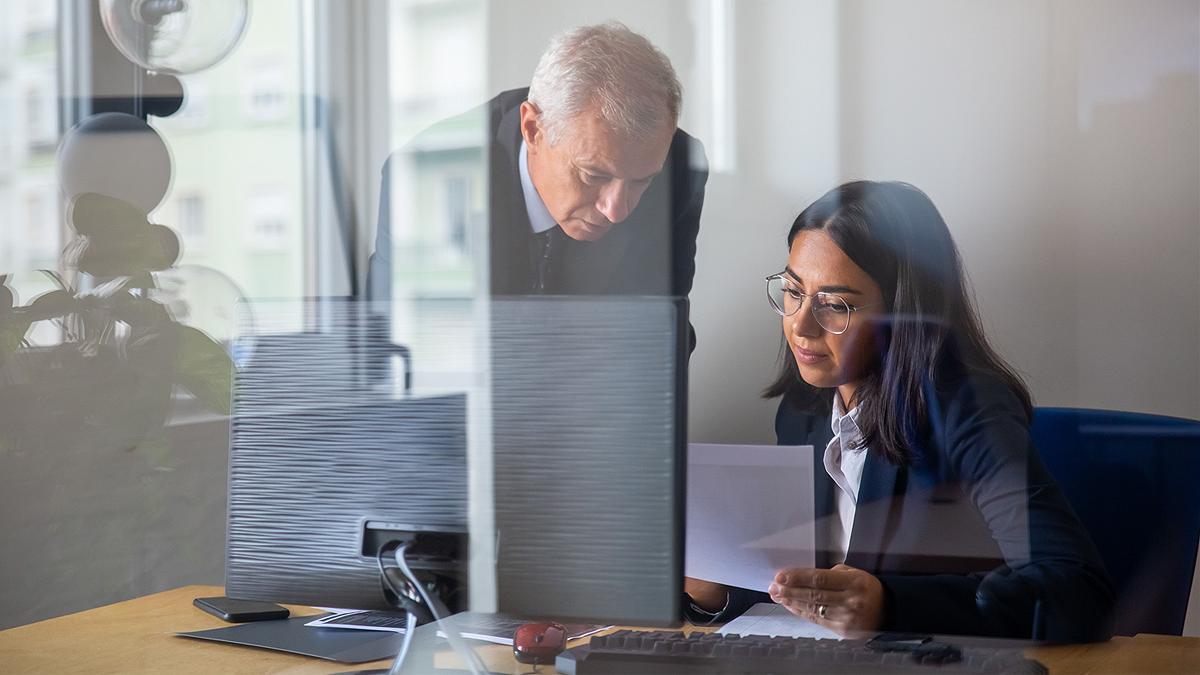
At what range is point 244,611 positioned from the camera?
1414 millimetres

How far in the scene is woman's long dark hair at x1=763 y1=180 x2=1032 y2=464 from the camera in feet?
4.97

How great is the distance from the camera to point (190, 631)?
54.9 inches

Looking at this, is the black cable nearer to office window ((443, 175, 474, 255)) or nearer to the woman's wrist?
the woman's wrist

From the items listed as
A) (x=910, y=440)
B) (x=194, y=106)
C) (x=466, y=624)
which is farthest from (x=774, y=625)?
(x=194, y=106)

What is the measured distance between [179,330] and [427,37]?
607 mm

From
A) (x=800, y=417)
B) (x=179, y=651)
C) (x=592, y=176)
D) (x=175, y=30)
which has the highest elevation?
(x=175, y=30)

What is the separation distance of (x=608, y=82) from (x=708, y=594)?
0.79m

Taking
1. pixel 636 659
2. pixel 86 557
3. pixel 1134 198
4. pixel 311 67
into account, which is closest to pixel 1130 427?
pixel 1134 198

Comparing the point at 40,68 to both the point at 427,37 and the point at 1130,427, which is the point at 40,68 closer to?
the point at 427,37

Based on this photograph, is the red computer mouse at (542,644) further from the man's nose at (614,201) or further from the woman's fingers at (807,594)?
the man's nose at (614,201)

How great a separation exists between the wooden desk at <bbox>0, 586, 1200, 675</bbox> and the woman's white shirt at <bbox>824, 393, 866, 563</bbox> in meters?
0.35

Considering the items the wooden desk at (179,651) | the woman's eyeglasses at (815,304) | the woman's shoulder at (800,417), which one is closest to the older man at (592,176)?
the woman's eyeglasses at (815,304)

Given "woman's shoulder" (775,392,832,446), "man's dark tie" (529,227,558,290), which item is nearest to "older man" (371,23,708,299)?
"man's dark tie" (529,227,558,290)

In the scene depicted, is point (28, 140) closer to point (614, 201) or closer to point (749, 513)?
point (614, 201)
